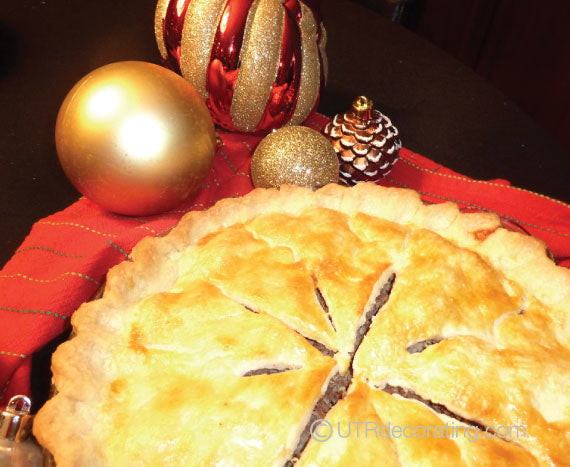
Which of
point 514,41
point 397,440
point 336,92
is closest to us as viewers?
point 397,440

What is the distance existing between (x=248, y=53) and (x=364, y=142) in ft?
2.21

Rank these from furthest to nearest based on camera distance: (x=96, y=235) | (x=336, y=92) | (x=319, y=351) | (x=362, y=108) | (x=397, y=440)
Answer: (x=336, y=92)
(x=362, y=108)
(x=96, y=235)
(x=319, y=351)
(x=397, y=440)

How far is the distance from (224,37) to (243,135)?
1.99ft

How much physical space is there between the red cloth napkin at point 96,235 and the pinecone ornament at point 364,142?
191 millimetres

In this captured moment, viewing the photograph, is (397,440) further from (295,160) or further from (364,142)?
(364,142)

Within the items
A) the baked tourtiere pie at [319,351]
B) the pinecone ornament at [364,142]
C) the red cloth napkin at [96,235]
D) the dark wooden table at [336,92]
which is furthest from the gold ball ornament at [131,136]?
the pinecone ornament at [364,142]

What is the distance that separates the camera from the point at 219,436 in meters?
1.51

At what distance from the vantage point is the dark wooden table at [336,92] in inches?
109

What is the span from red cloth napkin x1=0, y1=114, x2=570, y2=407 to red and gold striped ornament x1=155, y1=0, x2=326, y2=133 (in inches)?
12.1

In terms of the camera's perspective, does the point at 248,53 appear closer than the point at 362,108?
Yes

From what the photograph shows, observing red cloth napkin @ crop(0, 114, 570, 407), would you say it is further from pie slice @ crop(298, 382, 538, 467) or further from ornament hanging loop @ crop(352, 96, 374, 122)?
pie slice @ crop(298, 382, 538, 467)

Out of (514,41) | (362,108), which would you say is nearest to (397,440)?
(362,108)

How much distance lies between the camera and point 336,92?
11.1 feet

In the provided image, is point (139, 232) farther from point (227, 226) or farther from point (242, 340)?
point (242, 340)
